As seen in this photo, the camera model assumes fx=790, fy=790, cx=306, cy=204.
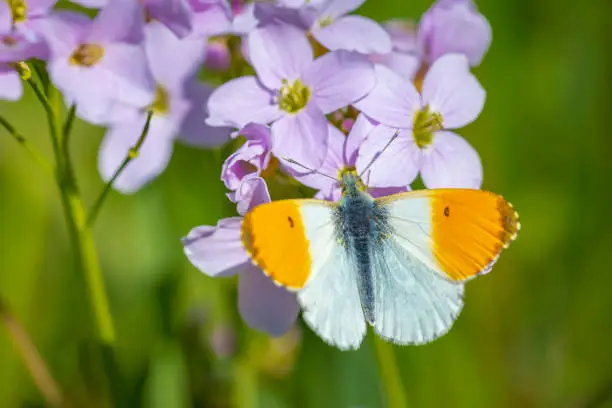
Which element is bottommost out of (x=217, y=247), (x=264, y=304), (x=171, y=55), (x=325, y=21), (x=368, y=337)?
(x=368, y=337)

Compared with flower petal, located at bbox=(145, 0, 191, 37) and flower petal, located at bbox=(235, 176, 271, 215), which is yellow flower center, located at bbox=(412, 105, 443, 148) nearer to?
flower petal, located at bbox=(235, 176, 271, 215)

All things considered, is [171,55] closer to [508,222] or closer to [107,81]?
[107,81]

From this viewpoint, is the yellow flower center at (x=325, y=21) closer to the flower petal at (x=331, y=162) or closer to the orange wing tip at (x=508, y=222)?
the flower petal at (x=331, y=162)

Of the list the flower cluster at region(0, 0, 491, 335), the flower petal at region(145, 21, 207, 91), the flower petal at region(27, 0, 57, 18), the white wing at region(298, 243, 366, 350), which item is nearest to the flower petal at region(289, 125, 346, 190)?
the flower cluster at region(0, 0, 491, 335)

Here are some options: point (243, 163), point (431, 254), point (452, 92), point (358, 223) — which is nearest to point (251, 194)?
point (243, 163)

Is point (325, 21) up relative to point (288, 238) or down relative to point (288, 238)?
up

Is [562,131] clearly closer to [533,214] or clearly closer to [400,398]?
[533,214]

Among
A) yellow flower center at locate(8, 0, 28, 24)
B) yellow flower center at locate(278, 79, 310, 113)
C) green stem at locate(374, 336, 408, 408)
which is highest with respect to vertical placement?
yellow flower center at locate(8, 0, 28, 24)
